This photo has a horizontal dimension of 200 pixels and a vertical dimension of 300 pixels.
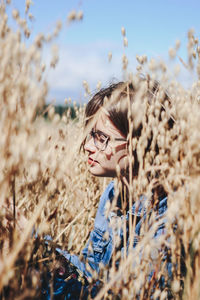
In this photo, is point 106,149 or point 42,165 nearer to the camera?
point 42,165

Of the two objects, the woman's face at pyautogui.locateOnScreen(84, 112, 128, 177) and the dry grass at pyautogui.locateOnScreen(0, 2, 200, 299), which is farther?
the woman's face at pyautogui.locateOnScreen(84, 112, 128, 177)

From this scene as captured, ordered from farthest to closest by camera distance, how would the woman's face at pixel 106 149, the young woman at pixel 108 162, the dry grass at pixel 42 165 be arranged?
the woman's face at pixel 106 149, the young woman at pixel 108 162, the dry grass at pixel 42 165

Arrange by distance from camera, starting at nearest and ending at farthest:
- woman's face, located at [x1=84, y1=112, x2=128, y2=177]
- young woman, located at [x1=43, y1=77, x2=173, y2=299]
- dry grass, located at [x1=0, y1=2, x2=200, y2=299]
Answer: dry grass, located at [x1=0, y1=2, x2=200, y2=299] < young woman, located at [x1=43, y1=77, x2=173, y2=299] < woman's face, located at [x1=84, y1=112, x2=128, y2=177]

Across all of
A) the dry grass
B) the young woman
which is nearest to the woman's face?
the young woman

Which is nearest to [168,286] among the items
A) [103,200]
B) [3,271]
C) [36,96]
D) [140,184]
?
[140,184]

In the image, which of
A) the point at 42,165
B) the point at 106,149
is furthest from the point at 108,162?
the point at 42,165

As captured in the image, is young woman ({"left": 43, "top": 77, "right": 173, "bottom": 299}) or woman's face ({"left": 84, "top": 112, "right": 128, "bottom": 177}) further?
woman's face ({"left": 84, "top": 112, "right": 128, "bottom": 177})

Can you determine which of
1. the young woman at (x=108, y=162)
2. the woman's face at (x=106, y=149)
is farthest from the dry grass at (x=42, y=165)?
the woman's face at (x=106, y=149)

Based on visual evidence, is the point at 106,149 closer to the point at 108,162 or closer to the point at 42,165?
the point at 108,162

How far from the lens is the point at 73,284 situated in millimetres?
1062

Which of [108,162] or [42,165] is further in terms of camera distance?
[108,162]

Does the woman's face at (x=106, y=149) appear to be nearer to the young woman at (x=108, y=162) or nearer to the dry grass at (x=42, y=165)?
the young woman at (x=108, y=162)

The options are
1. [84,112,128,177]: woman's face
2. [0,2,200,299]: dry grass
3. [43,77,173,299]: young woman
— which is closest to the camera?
[0,2,200,299]: dry grass

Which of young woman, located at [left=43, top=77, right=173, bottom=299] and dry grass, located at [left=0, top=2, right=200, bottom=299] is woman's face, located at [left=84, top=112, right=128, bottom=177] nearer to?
young woman, located at [left=43, top=77, right=173, bottom=299]
